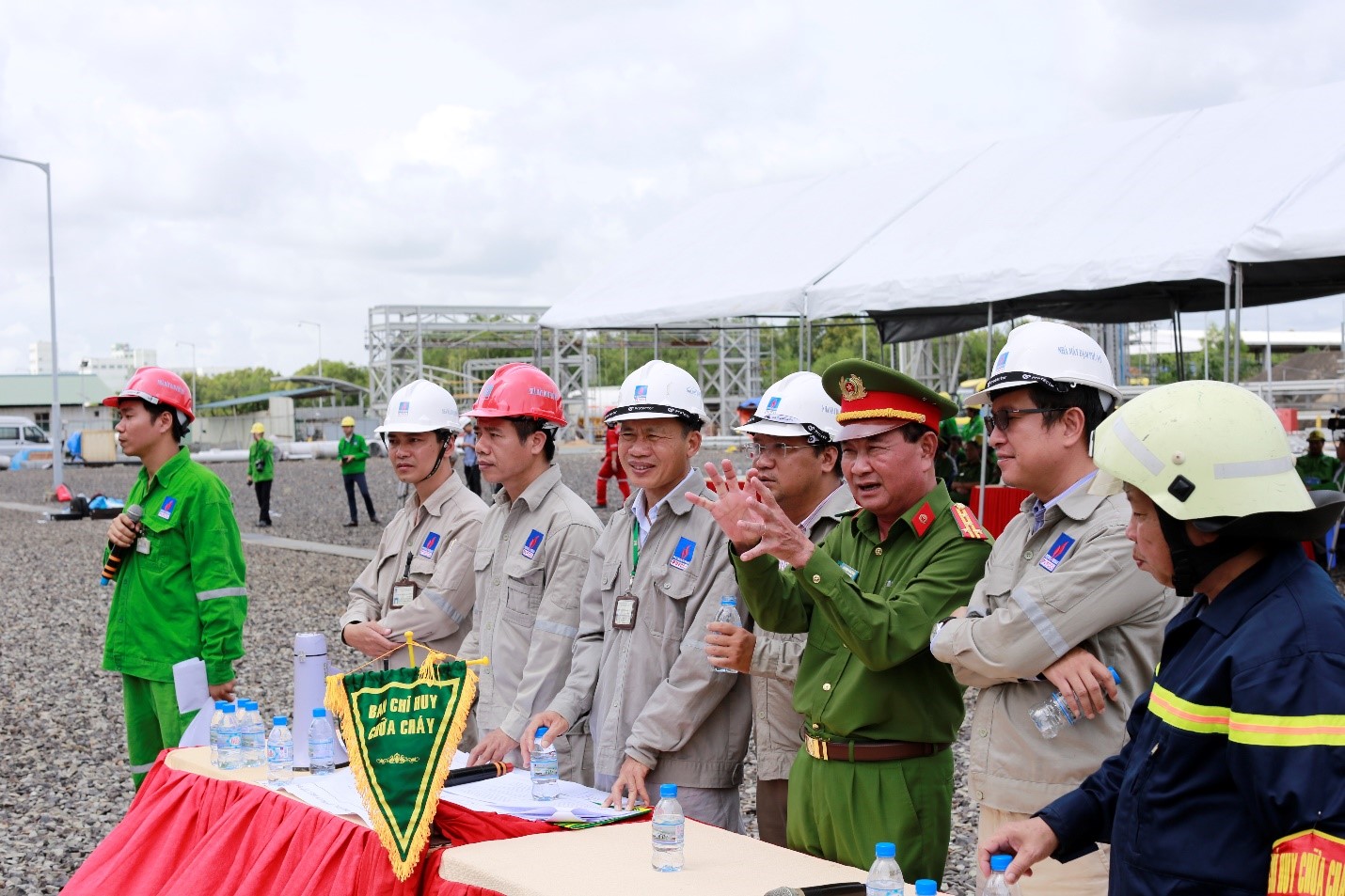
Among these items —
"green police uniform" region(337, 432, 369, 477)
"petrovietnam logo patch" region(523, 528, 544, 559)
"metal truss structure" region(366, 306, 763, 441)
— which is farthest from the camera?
"metal truss structure" region(366, 306, 763, 441)

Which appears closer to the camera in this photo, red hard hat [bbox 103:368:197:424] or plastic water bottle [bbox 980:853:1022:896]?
plastic water bottle [bbox 980:853:1022:896]

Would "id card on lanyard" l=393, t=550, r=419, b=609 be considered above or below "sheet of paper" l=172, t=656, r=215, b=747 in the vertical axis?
above

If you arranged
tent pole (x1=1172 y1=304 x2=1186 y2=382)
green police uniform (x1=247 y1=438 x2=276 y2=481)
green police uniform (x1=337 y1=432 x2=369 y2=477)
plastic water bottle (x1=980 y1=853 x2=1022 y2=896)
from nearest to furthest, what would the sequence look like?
plastic water bottle (x1=980 y1=853 x2=1022 y2=896) < tent pole (x1=1172 y1=304 x2=1186 y2=382) < green police uniform (x1=337 y1=432 x2=369 y2=477) < green police uniform (x1=247 y1=438 x2=276 y2=481)

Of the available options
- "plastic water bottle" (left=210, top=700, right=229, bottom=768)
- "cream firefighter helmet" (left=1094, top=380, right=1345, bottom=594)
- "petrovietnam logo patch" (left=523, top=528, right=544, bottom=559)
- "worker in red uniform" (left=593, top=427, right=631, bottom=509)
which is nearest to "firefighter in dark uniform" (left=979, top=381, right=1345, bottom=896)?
"cream firefighter helmet" (left=1094, top=380, right=1345, bottom=594)

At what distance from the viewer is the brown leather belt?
3.13 metres

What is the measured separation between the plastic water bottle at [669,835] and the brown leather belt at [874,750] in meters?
0.49

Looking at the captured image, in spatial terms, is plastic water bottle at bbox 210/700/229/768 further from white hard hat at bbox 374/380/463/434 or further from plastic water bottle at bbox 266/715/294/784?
white hard hat at bbox 374/380/463/434

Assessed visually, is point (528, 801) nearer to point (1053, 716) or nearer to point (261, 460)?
point (1053, 716)

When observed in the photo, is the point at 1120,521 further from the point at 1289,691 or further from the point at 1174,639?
the point at 1289,691

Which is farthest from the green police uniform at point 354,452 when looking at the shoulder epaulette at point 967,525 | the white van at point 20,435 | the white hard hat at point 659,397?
the white van at point 20,435

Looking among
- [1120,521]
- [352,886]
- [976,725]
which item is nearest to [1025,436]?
[1120,521]

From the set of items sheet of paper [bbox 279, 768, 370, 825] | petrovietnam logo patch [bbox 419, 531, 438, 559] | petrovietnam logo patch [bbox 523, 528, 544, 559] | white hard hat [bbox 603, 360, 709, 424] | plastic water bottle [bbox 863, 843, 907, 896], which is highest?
white hard hat [bbox 603, 360, 709, 424]

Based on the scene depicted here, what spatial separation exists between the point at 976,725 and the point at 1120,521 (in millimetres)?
602

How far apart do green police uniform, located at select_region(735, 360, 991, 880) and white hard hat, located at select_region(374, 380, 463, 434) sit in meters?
2.00
